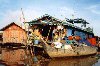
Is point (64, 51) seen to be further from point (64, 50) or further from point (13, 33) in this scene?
point (13, 33)

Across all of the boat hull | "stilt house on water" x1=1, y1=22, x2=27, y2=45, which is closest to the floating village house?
the boat hull

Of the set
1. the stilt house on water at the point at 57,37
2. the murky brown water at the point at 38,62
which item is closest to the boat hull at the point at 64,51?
the stilt house on water at the point at 57,37

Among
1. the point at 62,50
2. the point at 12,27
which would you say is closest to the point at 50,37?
the point at 62,50

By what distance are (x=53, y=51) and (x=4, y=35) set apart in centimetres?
1720

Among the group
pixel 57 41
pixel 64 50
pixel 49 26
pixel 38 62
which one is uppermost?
pixel 49 26

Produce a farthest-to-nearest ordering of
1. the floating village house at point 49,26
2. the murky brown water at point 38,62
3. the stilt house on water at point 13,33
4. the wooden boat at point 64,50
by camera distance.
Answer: the stilt house on water at point 13,33 → the floating village house at point 49,26 → the wooden boat at point 64,50 → the murky brown water at point 38,62

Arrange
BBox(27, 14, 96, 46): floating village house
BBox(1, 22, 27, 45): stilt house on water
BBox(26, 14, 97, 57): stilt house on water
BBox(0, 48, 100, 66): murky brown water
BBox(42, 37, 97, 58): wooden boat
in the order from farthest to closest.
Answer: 1. BBox(1, 22, 27, 45): stilt house on water
2. BBox(27, 14, 96, 46): floating village house
3. BBox(26, 14, 97, 57): stilt house on water
4. BBox(42, 37, 97, 58): wooden boat
5. BBox(0, 48, 100, 66): murky brown water

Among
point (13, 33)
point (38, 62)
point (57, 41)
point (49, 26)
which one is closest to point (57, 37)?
point (57, 41)

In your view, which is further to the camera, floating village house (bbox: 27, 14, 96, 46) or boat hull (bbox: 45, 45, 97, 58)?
floating village house (bbox: 27, 14, 96, 46)

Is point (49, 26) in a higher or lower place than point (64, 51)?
higher

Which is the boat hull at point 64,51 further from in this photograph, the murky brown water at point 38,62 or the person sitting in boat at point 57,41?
the murky brown water at point 38,62

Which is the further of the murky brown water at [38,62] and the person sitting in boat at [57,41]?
the person sitting in boat at [57,41]

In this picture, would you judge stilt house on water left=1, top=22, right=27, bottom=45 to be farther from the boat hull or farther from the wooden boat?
the wooden boat

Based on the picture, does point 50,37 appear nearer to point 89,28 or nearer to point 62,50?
point 62,50
